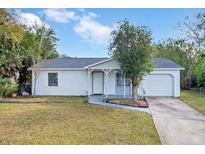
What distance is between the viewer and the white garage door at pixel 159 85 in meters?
20.9

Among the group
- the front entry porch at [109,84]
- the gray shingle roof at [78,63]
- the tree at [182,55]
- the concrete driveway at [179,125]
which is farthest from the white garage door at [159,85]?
the tree at [182,55]

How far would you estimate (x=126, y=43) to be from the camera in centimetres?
1620

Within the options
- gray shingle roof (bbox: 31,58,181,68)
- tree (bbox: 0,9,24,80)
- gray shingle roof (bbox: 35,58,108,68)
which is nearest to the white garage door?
gray shingle roof (bbox: 31,58,181,68)

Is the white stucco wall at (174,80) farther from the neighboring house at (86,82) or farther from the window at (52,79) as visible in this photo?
the window at (52,79)

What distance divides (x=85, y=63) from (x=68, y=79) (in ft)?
7.30

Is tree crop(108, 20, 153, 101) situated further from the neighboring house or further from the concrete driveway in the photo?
the neighboring house

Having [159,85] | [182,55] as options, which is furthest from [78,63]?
[182,55]

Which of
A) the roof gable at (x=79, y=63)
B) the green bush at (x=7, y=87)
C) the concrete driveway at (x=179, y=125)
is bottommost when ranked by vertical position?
the concrete driveway at (x=179, y=125)

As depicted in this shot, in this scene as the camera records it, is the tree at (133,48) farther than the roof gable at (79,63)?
No

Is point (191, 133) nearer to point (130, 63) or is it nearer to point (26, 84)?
point (130, 63)

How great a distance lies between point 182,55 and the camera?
→ 31.2 meters

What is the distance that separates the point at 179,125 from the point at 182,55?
878 inches

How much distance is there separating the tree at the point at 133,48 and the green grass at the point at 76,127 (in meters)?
4.07

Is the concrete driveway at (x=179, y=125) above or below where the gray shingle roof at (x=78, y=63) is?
below
